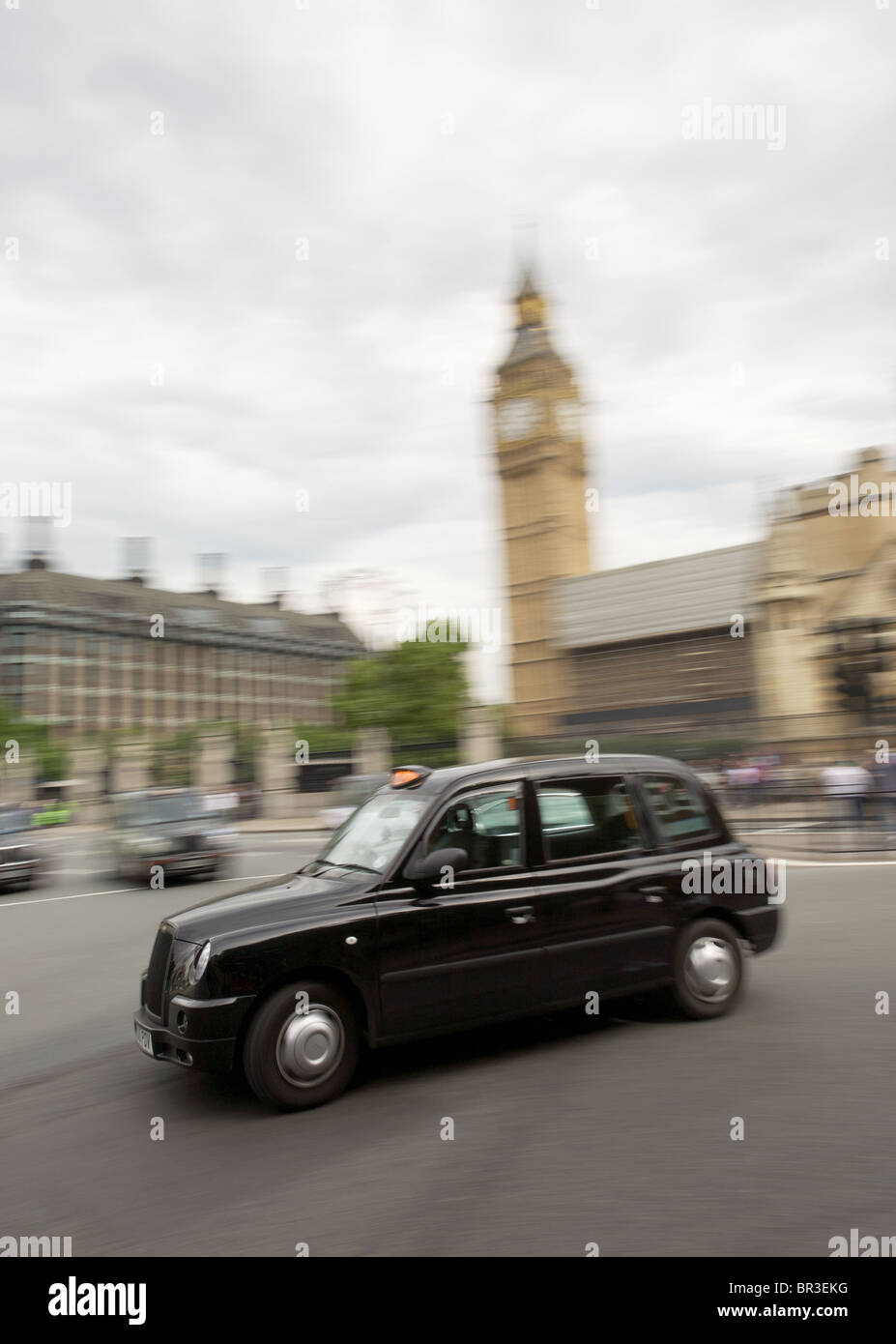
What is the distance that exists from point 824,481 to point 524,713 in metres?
35.3

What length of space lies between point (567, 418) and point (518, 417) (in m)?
4.25

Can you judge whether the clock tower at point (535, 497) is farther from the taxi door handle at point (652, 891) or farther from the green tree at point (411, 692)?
the taxi door handle at point (652, 891)

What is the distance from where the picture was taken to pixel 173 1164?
4.53 m

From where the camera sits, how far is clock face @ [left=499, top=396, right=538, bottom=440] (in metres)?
89.9

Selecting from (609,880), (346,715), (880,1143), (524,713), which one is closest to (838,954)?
(609,880)

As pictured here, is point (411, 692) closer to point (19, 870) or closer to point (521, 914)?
point (19, 870)

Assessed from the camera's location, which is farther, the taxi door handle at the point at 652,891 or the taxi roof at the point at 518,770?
the taxi door handle at the point at 652,891

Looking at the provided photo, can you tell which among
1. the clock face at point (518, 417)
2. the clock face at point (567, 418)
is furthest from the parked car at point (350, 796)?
the clock face at point (567, 418)

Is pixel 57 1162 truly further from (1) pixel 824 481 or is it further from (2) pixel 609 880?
(1) pixel 824 481

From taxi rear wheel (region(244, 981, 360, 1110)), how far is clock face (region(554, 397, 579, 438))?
8731 centimetres

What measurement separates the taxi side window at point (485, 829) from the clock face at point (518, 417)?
86123mm

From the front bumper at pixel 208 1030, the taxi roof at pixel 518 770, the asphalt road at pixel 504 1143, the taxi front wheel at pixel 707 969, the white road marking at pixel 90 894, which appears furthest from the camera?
the white road marking at pixel 90 894

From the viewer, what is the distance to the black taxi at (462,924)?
16.6ft

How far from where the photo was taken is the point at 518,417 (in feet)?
298
